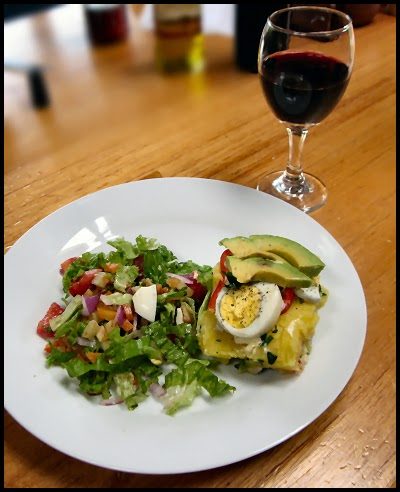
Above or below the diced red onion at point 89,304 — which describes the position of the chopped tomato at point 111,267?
above

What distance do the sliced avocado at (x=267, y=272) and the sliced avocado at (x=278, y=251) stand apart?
2 cm

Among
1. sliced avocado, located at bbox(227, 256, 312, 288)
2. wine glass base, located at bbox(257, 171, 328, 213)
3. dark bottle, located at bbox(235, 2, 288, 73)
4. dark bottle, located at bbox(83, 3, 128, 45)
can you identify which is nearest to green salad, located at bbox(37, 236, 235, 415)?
sliced avocado, located at bbox(227, 256, 312, 288)

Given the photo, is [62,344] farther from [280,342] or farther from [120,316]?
[280,342]

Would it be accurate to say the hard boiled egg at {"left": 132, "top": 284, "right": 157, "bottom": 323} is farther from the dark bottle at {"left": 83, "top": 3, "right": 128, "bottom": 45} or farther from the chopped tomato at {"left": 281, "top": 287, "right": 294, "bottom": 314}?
the dark bottle at {"left": 83, "top": 3, "right": 128, "bottom": 45}

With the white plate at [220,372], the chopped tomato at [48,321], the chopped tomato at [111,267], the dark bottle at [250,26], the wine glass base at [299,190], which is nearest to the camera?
the white plate at [220,372]

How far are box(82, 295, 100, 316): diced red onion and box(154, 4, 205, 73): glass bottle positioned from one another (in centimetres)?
137

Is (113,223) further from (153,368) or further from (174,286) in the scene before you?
(153,368)

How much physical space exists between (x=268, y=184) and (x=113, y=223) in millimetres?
501

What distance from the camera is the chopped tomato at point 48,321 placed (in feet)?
3.57

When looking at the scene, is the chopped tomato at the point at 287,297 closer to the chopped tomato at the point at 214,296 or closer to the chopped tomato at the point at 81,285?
the chopped tomato at the point at 214,296

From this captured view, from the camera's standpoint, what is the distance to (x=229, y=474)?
0.93 metres

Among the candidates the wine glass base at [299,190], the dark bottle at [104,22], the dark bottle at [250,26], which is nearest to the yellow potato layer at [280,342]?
the wine glass base at [299,190]

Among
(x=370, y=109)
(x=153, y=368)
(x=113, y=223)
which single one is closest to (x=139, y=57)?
(x=370, y=109)

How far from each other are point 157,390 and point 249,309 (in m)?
0.24
